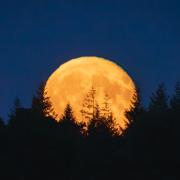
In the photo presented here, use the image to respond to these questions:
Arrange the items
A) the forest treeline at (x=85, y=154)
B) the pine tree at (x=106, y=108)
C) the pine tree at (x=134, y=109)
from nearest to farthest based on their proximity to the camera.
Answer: the forest treeline at (x=85, y=154) → the pine tree at (x=134, y=109) → the pine tree at (x=106, y=108)

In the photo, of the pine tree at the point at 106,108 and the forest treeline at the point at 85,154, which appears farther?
the pine tree at the point at 106,108

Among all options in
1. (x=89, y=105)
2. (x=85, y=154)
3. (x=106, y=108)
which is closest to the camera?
(x=85, y=154)

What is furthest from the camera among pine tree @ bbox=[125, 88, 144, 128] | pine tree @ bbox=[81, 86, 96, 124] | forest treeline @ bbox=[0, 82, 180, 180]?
pine tree @ bbox=[81, 86, 96, 124]

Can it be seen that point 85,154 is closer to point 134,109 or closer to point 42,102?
point 134,109

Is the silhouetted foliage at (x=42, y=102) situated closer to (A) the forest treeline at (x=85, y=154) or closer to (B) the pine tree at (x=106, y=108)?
(B) the pine tree at (x=106, y=108)

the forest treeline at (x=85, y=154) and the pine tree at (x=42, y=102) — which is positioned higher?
the pine tree at (x=42, y=102)

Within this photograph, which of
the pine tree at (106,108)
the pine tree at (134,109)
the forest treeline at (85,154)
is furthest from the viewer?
the pine tree at (106,108)

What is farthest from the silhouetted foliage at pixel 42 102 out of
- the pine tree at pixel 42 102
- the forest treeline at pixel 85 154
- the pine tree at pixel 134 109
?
the forest treeline at pixel 85 154

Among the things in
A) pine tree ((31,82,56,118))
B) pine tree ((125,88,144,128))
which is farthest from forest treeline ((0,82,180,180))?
pine tree ((31,82,56,118))

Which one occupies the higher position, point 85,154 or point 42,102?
point 42,102

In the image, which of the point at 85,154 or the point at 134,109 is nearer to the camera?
the point at 85,154

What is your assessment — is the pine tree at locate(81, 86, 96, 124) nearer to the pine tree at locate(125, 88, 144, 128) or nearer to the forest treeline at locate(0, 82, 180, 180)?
the pine tree at locate(125, 88, 144, 128)

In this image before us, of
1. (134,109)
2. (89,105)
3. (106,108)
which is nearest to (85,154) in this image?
(134,109)
